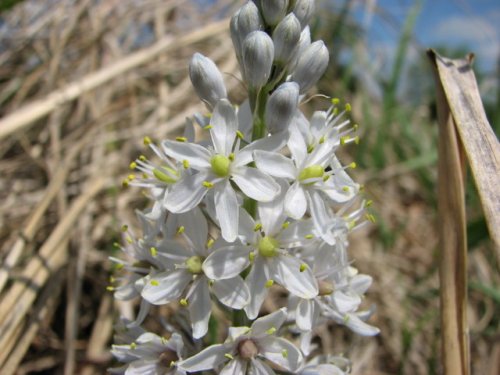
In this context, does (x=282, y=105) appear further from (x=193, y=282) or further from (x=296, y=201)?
(x=193, y=282)

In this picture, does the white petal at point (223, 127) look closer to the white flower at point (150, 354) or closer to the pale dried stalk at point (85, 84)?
the white flower at point (150, 354)

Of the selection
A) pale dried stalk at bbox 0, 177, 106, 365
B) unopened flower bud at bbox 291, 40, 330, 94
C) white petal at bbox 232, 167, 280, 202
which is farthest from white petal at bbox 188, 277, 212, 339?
pale dried stalk at bbox 0, 177, 106, 365

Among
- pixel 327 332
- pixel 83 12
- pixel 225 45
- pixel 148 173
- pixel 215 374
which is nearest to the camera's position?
pixel 215 374

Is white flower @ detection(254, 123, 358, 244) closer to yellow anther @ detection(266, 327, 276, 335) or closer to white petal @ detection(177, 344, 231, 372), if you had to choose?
yellow anther @ detection(266, 327, 276, 335)

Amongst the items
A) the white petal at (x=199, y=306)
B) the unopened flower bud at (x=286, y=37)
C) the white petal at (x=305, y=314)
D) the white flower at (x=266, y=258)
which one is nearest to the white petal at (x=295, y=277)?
the white flower at (x=266, y=258)

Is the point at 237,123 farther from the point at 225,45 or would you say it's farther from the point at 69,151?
the point at 225,45

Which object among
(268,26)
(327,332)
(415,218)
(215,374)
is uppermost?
(268,26)

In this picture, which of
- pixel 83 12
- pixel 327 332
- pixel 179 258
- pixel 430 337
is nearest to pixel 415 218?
pixel 430 337
